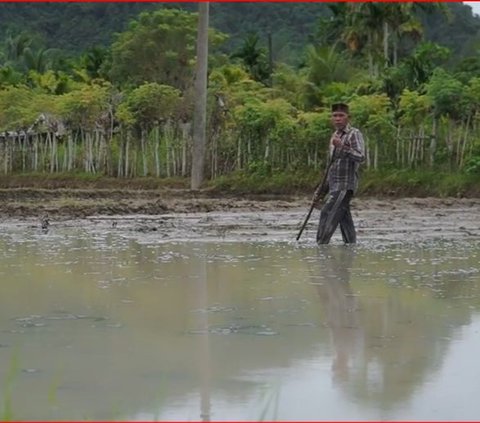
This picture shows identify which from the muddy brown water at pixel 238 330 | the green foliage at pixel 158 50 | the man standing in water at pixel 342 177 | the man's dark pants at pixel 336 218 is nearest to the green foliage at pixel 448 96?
the muddy brown water at pixel 238 330

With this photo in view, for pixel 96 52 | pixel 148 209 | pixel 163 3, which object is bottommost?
pixel 148 209

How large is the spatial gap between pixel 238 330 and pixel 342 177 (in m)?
5.17

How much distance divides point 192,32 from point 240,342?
1305 inches

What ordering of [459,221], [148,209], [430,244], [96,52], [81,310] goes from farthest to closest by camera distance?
[96,52] < [148,209] < [459,221] < [430,244] < [81,310]

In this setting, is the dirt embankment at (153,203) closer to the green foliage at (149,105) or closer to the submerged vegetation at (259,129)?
the submerged vegetation at (259,129)

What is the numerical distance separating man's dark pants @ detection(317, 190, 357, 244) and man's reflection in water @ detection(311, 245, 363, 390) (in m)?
0.21

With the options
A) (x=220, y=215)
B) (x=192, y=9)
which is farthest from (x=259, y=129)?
(x=192, y=9)

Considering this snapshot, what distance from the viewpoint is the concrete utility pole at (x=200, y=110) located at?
21.4m

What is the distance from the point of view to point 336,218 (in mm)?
10766

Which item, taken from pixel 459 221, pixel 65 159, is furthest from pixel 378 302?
pixel 65 159

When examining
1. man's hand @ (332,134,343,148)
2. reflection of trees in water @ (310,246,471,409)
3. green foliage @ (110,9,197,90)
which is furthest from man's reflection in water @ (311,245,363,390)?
green foliage @ (110,9,197,90)

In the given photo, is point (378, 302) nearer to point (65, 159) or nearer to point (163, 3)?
point (65, 159)

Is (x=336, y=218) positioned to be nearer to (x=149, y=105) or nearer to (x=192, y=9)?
A: (x=149, y=105)

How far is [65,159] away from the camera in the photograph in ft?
78.4
